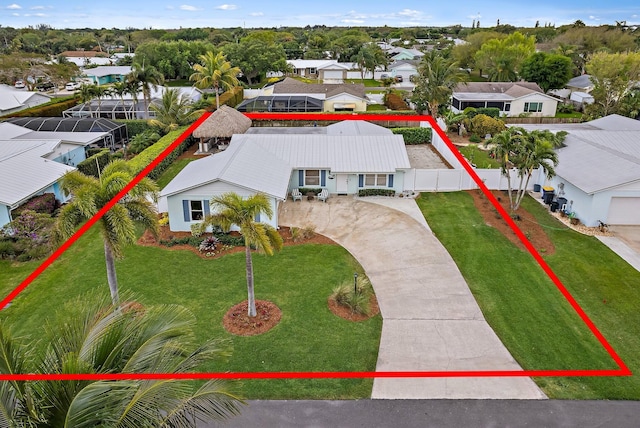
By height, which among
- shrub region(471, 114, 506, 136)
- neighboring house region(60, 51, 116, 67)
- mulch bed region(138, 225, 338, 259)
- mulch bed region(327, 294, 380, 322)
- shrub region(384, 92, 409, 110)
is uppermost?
neighboring house region(60, 51, 116, 67)

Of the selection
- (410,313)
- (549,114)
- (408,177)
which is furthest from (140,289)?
(549,114)

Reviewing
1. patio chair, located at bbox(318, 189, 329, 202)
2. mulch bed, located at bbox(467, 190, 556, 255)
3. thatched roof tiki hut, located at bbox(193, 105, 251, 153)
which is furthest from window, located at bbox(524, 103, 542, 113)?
patio chair, located at bbox(318, 189, 329, 202)

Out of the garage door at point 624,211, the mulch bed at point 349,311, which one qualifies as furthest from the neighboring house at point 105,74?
the garage door at point 624,211

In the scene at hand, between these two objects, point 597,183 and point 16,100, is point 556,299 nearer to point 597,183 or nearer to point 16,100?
point 597,183

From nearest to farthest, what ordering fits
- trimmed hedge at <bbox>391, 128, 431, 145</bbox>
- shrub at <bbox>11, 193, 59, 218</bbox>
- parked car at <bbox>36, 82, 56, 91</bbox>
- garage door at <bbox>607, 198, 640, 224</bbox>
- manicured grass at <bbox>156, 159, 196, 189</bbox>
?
garage door at <bbox>607, 198, 640, 224</bbox> → shrub at <bbox>11, 193, 59, 218</bbox> → manicured grass at <bbox>156, 159, 196, 189</bbox> → trimmed hedge at <bbox>391, 128, 431, 145</bbox> → parked car at <bbox>36, 82, 56, 91</bbox>

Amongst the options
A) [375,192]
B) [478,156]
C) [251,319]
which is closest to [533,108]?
[478,156]
